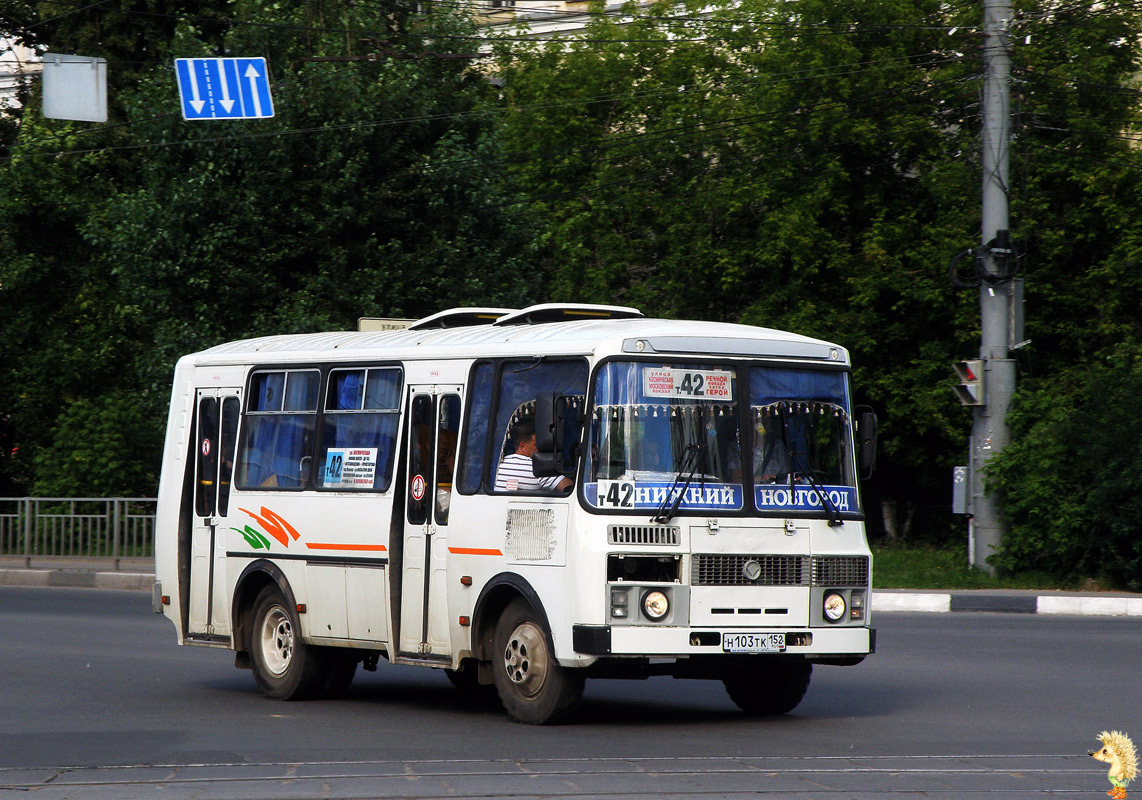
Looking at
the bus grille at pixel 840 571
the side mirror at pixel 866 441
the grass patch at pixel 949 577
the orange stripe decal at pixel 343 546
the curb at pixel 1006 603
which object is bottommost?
the curb at pixel 1006 603

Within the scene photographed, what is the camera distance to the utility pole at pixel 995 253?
20.8 meters

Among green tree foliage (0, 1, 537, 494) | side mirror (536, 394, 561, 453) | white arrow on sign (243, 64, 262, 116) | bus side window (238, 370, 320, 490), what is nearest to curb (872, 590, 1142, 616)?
green tree foliage (0, 1, 537, 494)

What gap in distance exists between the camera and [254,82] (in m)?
21.2

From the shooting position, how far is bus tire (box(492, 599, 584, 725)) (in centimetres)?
959

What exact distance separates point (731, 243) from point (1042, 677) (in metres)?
21.7

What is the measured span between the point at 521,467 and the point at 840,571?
2.06m

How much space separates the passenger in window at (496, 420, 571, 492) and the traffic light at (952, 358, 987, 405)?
1201 centimetres

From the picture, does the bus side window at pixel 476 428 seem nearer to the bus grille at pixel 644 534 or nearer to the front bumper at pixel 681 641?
the bus grille at pixel 644 534

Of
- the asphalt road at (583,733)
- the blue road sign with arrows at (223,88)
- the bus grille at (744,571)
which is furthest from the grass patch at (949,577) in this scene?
the bus grille at (744,571)

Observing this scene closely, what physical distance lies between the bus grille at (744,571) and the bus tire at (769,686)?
75cm

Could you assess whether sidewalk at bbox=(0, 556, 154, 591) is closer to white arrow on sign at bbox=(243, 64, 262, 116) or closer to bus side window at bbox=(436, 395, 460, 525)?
white arrow on sign at bbox=(243, 64, 262, 116)

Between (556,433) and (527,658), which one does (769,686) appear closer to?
(527,658)

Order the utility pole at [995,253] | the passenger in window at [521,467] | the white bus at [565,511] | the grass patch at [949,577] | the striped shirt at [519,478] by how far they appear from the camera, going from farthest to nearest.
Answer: the utility pole at [995,253] → the grass patch at [949,577] → the passenger in window at [521,467] → the striped shirt at [519,478] → the white bus at [565,511]

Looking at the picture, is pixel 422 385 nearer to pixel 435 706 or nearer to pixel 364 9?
pixel 435 706
